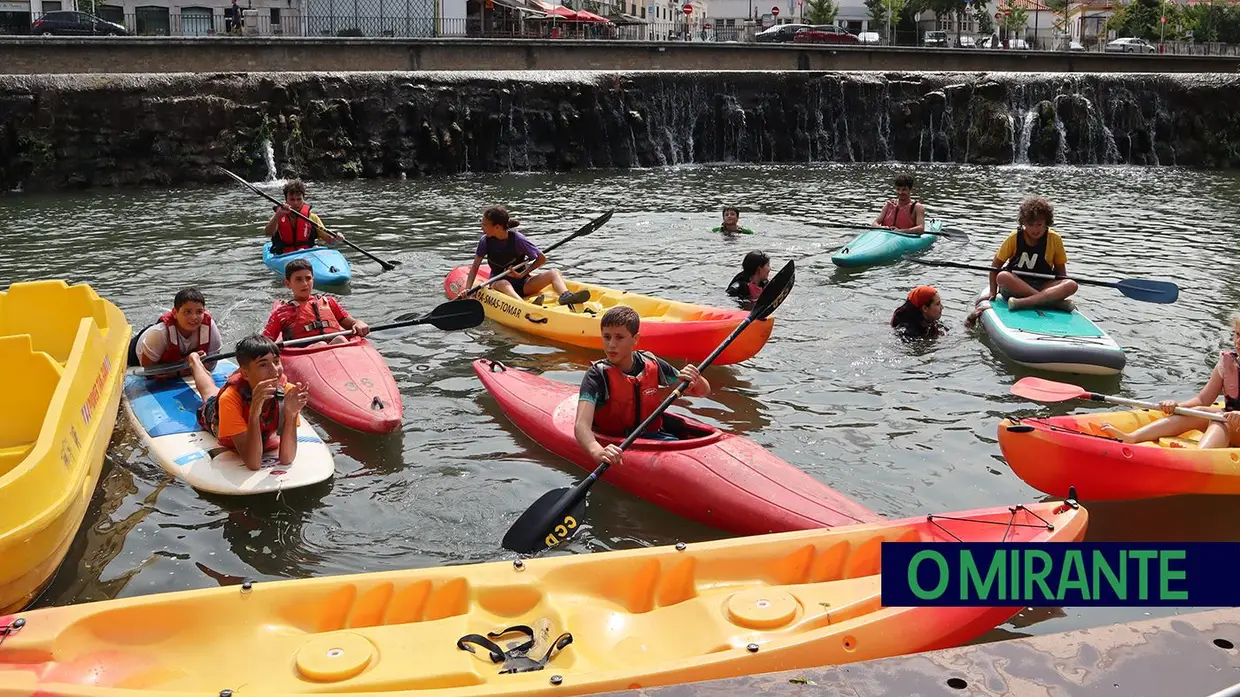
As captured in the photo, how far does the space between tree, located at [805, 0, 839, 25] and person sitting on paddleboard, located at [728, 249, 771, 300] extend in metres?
58.0

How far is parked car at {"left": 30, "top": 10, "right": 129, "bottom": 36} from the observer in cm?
3075

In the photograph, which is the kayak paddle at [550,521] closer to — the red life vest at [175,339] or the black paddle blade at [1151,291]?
the red life vest at [175,339]

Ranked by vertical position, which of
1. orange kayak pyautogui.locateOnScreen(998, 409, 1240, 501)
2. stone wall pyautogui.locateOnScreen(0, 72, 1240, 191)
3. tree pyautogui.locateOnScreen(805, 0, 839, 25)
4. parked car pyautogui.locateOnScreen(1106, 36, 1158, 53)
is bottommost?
orange kayak pyautogui.locateOnScreen(998, 409, 1240, 501)

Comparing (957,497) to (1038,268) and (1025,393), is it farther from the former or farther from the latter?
(1038,268)

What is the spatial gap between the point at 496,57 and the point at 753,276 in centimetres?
2034

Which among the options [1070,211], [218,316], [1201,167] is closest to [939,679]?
[218,316]

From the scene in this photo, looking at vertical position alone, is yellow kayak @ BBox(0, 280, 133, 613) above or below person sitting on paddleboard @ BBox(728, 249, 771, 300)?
below

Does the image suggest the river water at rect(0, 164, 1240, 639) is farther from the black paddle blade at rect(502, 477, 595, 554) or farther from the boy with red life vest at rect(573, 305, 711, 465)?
the boy with red life vest at rect(573, 305, 711, 465)

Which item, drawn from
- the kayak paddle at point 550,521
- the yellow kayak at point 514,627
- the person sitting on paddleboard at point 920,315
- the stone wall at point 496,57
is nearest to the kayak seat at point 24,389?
the yellow kayak at point 514,627

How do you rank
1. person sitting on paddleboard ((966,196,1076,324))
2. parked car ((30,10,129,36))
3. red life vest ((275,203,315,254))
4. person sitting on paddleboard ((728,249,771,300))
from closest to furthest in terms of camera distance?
person sitting on paddleboard ((966,196,1076,324)) → person sitting on paddleboard ((728,249,771,300)) → red life vest ((275,203,315,254)) → parked car ((30,10,129,36))

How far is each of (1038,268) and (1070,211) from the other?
31.0ft

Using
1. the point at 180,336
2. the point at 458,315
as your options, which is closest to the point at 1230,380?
the point at 458,315

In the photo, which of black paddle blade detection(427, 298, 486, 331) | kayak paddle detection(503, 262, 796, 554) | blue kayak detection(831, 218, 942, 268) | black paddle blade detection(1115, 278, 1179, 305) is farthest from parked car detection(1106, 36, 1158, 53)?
kayak paddle detection(503, 262, 796, 554)

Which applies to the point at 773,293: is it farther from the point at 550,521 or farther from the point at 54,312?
the point at 54,312
